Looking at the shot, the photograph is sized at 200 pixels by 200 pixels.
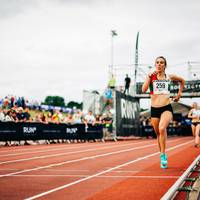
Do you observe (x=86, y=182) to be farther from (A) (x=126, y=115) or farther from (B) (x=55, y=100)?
(B) (x=55, y=100)

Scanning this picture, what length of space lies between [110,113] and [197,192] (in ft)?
84.5

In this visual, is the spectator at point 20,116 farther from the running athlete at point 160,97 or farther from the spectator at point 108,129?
the running athlete at point 160,97

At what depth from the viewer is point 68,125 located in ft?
81.1

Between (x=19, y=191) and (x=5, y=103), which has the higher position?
(x=5, y=103)

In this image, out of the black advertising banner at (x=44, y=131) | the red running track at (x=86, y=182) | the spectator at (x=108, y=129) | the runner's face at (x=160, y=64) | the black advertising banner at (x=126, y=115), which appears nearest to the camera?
the red running track at (x=86, y=182)

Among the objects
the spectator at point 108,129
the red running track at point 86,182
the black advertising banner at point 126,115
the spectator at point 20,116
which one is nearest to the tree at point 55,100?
the black advertising banner at point 126,115

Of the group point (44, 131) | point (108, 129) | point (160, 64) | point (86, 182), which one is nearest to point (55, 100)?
point (108, 129)

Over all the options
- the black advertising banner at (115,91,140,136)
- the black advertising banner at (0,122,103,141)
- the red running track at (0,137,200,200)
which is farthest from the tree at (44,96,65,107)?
the red running track at (0,137,200,200)

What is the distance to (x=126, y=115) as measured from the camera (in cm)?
3108

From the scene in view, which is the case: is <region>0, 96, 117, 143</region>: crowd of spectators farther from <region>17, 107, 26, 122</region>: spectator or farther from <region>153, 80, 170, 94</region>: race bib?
Result: <region>153, 80, 170, 94</region>: race bib

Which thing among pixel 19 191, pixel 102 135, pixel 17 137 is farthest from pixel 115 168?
pixel 102 135

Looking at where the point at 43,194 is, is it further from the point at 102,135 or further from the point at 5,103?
the point at 102,135

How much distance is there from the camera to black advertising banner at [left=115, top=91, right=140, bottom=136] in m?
29.0

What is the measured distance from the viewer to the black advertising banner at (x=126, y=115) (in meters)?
29.0
